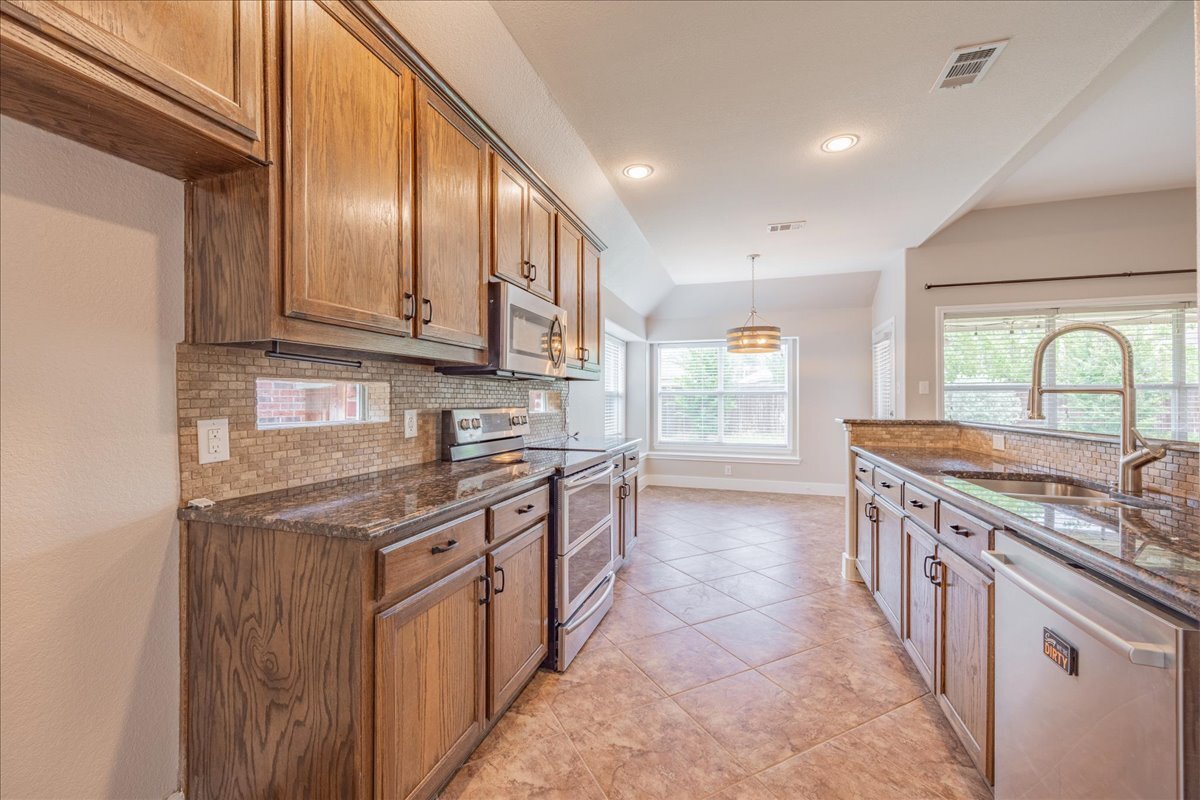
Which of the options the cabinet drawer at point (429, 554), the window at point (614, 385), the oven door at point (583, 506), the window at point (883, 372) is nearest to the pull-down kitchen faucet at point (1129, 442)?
the oven door at point (583, 506)

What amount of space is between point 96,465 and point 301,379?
1.87ft

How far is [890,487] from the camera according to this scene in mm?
2395

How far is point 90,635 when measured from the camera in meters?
1.14

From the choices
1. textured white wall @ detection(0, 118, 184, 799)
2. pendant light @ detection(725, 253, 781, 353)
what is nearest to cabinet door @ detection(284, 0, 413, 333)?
textured white wall @ detection(0, 118, 184, 799)

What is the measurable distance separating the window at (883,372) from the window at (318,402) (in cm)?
449

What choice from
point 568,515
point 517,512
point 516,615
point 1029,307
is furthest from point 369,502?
point 1029,307

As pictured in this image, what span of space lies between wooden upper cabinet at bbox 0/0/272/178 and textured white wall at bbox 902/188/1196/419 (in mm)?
4979

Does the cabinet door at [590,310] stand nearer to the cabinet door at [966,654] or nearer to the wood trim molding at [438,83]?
→ the wood trim molding at [438,83]

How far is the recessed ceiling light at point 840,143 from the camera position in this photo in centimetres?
260

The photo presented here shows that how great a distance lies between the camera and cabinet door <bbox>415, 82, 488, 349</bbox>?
67.1 inches

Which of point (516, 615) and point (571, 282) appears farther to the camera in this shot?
point (571, 282)

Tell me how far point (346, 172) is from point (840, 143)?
2.55 m

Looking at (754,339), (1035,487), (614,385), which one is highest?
(754,339)

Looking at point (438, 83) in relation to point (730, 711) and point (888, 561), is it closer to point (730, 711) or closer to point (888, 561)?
point (730, 711)
